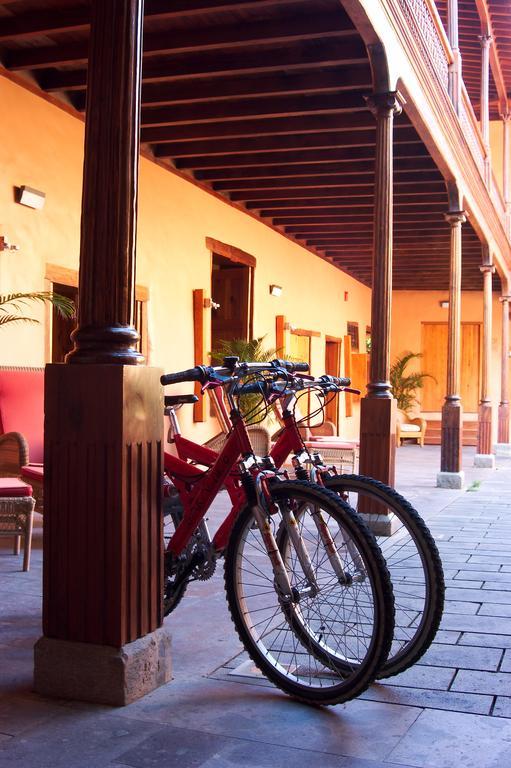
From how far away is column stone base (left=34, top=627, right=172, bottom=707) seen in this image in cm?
245

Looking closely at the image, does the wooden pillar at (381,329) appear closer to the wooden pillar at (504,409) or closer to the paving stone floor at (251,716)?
the paving stone floor at (251,716)

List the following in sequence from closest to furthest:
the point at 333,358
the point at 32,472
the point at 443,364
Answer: the point at 32,472
the point at 333,358
the point at 443,364

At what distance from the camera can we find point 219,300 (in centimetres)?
1020

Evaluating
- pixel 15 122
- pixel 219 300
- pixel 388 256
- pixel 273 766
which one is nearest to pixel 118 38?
pixel 273 766

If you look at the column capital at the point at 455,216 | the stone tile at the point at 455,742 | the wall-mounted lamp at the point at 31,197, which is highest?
the column capital at the point at 455,216

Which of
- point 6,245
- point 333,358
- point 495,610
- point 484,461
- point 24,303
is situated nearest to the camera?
point 495,610

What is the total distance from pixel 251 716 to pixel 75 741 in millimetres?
482

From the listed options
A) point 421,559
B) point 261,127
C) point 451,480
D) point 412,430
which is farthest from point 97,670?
point 412,430

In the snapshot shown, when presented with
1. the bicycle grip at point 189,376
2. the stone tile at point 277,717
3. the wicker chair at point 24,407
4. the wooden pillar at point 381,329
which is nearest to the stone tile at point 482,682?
the stone tile at point 277,717

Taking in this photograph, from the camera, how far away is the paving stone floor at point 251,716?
212 centimetres

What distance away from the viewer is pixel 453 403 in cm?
902

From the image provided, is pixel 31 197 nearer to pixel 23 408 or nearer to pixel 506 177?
pixel 23 408

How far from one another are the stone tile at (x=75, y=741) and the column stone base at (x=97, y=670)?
0.09 m

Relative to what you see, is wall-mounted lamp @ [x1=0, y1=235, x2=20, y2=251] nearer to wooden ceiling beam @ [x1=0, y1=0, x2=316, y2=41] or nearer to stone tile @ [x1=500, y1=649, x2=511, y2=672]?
wooden ceiling beam @ [x1=0, y1=0, x2=316, y2=41]
